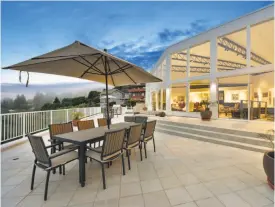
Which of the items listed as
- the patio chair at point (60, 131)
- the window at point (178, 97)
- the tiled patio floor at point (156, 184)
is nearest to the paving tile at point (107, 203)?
the tiled patio floor at point (156, 184)

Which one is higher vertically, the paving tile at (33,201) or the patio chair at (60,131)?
the patio chair at (60,131)

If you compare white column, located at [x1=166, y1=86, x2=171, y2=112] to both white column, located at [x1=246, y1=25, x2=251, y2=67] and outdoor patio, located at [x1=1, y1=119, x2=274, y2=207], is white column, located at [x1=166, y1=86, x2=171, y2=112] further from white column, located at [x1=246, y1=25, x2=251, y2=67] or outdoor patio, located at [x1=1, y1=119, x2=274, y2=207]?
outdoor patio, located at [x1=1, y1=119, x2=274, y2=207]

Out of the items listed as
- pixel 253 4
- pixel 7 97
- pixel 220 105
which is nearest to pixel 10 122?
pixel 7 97

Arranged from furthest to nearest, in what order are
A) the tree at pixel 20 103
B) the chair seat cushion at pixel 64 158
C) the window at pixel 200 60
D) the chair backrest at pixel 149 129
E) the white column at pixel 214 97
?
the window at pixel 200 60
the white column at pixel 214 97
the tree at pixel 20 103
the chair backrest at pixel 149 129
the chair seat cushion at pixel 64 158

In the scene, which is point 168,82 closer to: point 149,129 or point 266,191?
point 149,129

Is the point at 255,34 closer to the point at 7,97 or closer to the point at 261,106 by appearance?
the point at 261,106

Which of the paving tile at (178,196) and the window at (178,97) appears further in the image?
the window at (178,97)

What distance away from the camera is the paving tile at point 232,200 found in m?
2.21

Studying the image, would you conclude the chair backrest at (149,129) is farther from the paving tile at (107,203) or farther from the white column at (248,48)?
the white column at (248,48)

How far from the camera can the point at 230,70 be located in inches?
326

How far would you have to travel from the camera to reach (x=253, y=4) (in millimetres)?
8047

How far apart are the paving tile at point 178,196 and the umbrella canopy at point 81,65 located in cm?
235

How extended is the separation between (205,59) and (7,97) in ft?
33.2

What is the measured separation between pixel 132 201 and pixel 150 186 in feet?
1.61
